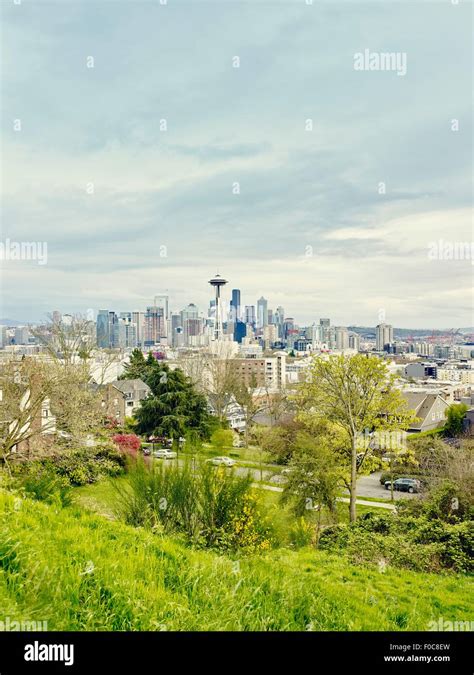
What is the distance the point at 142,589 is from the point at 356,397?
17.1 ft

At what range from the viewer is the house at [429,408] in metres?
12.5

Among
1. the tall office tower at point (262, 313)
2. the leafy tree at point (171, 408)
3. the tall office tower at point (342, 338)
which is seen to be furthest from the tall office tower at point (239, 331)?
the leafy tree at point (171, 408)

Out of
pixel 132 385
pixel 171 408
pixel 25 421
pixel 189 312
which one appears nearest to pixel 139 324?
pixel 132 385

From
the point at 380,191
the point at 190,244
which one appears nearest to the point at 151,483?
the point at 380,191

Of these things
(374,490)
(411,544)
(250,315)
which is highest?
(250,315)

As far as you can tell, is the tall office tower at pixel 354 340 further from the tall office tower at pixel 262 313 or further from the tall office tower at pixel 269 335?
the tall office tower at pixel 262 313

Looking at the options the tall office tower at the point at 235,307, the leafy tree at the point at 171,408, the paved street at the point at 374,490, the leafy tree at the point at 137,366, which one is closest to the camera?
the paved street at the point at 374,490

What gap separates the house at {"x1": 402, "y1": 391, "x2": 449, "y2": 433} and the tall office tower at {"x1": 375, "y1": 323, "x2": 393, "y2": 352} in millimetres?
4222

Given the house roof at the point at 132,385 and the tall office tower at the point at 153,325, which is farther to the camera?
the tall office tower at the point at 153,325

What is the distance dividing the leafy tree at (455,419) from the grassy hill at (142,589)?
9.90m

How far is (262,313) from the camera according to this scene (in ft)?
94.2

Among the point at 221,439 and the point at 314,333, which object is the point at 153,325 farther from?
the point at 314,333

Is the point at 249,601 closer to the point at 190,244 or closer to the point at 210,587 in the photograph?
the point at 210,587
